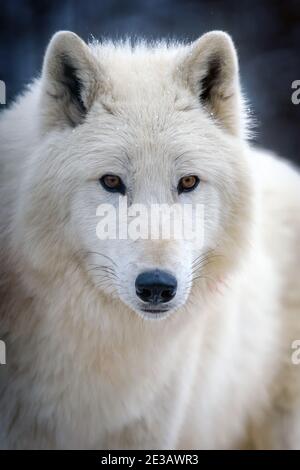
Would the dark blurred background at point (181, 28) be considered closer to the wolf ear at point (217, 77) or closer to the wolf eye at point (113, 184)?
the wolf ear at point (217, 77)

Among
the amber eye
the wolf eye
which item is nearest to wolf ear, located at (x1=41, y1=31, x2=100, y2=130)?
the wolf eye

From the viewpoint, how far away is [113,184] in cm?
199

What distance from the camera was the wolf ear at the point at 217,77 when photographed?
2082 mm

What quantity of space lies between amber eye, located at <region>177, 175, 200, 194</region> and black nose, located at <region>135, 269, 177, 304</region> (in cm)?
31

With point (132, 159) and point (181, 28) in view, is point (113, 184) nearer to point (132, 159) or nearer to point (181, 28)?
point (132, 159)

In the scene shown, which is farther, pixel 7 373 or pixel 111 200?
pixel 7 373

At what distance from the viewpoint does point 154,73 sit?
2.14m

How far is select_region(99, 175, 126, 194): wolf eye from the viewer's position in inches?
78.3

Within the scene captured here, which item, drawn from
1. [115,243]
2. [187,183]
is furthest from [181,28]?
[115,243]

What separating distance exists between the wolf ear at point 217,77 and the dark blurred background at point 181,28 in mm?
873

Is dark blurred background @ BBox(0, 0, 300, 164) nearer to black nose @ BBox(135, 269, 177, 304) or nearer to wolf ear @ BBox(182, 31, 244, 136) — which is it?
wolf ear @ BBox(182, 31, 244, 136)
